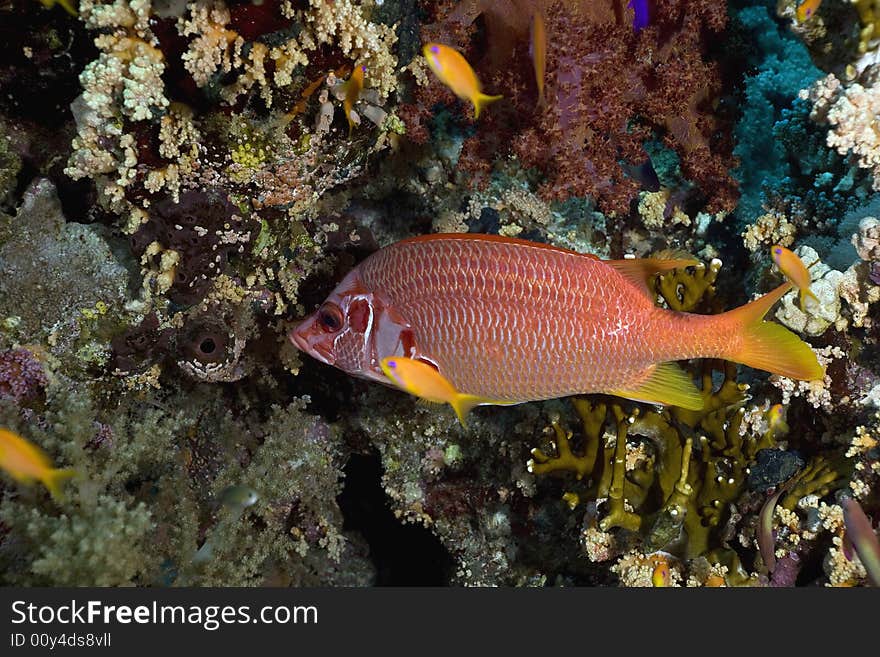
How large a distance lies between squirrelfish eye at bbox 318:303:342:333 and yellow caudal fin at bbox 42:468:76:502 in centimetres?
133

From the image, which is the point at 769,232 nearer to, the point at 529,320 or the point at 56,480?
the point at 529,320

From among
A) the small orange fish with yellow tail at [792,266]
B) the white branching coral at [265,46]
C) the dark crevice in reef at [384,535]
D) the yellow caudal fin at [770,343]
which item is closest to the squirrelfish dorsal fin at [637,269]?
the yellow caudal fin at [770,343]

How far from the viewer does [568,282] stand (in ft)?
8.34

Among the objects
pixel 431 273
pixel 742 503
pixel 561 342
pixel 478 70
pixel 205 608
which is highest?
pixel 478 70

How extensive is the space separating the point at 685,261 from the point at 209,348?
2539mm

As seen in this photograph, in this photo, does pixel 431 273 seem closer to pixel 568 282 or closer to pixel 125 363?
pixel 568 282

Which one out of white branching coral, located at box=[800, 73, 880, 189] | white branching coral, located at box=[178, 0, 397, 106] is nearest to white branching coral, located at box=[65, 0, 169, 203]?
white branching coral, located at box=[178, 0, 397, 106]

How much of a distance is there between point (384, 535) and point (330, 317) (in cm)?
307

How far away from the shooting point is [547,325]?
8.42 feet

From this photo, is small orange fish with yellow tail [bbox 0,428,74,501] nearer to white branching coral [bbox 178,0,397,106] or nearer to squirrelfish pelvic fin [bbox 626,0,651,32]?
white branching coral [bbox 178,0,397,106]

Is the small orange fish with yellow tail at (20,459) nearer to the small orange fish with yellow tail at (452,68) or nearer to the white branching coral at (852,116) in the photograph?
the small orange fish with yellow tail at (452,68)

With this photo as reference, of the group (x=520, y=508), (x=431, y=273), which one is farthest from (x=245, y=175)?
(x=520, y=508)

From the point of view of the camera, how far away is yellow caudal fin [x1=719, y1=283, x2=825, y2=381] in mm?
2424

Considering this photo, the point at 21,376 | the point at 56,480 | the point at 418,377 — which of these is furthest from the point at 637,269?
the point at 21,376
